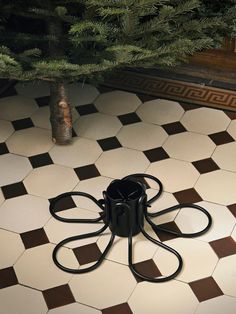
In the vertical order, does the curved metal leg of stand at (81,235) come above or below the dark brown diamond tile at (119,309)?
above

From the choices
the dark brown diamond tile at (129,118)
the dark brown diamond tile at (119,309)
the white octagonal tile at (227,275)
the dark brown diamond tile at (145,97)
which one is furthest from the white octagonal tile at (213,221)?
the dark brown diamond tile at (145,97)

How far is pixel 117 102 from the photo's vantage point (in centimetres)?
495

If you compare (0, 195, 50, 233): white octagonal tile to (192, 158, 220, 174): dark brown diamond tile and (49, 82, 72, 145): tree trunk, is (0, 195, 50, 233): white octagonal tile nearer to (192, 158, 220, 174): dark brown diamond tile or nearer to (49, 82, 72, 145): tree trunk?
(49, 82, 72, 145): tree trunk

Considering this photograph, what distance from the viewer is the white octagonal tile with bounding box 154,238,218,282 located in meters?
3.54

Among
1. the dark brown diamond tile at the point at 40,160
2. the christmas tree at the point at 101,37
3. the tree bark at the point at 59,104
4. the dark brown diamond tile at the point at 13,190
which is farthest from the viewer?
the dark brown diamond tile at the point at 40,160

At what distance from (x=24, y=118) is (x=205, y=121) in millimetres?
1364

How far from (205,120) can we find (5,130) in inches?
58.6

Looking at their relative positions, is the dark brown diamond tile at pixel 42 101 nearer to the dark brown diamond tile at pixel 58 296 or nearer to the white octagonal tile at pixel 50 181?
the white octagonal tile at pixel 50 181

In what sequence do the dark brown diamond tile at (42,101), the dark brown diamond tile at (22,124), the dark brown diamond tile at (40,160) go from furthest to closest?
the dark brown diamond tile at (42,101) < the dark brown diamond tile at (22,124) < the dark brown diamond tile at (40,160)

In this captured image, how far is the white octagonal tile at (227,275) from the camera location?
3442mm

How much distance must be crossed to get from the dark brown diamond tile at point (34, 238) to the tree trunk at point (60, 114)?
0.85 metres

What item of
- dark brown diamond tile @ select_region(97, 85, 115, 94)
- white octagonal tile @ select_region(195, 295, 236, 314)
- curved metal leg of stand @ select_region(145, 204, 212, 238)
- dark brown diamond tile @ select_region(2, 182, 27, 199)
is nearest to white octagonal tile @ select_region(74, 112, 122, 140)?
dark brown diamond tile @ select_region(97, 85, 115, 94)

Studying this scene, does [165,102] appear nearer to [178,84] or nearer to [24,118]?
[178,84]

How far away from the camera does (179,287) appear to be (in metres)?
3.46
